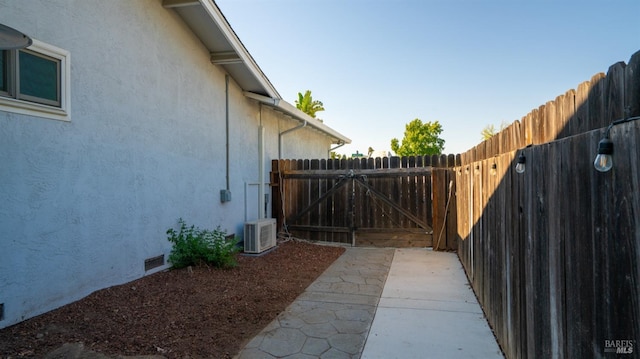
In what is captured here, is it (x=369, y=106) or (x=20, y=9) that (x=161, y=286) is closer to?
(x=20, y=9)

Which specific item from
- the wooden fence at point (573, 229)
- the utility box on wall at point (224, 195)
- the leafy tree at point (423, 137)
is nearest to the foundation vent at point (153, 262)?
the utility box on wall at point (224, 195)

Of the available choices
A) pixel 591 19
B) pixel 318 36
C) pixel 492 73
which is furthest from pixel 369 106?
pixel 591 19

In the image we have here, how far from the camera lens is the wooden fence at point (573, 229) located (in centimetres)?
126

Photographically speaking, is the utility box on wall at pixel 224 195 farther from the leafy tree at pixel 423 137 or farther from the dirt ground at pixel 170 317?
the leafy tree at pixel 423 137

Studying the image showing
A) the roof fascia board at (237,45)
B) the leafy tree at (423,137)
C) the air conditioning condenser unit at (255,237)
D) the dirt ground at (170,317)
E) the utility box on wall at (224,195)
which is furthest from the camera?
the leafy tree at (423,137)

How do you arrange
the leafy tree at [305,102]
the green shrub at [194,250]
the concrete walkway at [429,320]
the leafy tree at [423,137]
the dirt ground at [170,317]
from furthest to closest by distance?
1. the leafy tree at [423,137]
2. the leafy tree at [305,102]
3. the green shrub at [194,250]
4. the concrete walkway at [429,320]
5. the dirt ground at [170,317]

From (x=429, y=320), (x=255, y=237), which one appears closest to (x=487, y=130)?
(x=255, y=237)

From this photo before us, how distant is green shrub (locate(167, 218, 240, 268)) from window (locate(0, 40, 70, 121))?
2378 mm

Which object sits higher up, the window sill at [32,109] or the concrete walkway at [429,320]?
the window sill at [32,109]

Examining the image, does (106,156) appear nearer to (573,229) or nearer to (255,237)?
(255,237)

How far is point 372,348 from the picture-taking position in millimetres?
3180

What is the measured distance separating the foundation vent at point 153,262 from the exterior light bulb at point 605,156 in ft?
17.5

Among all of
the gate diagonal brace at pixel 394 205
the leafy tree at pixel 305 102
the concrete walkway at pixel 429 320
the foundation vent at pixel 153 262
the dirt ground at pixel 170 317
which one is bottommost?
the concrete walkway at pixel 429 320

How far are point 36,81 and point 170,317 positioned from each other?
111 inches
